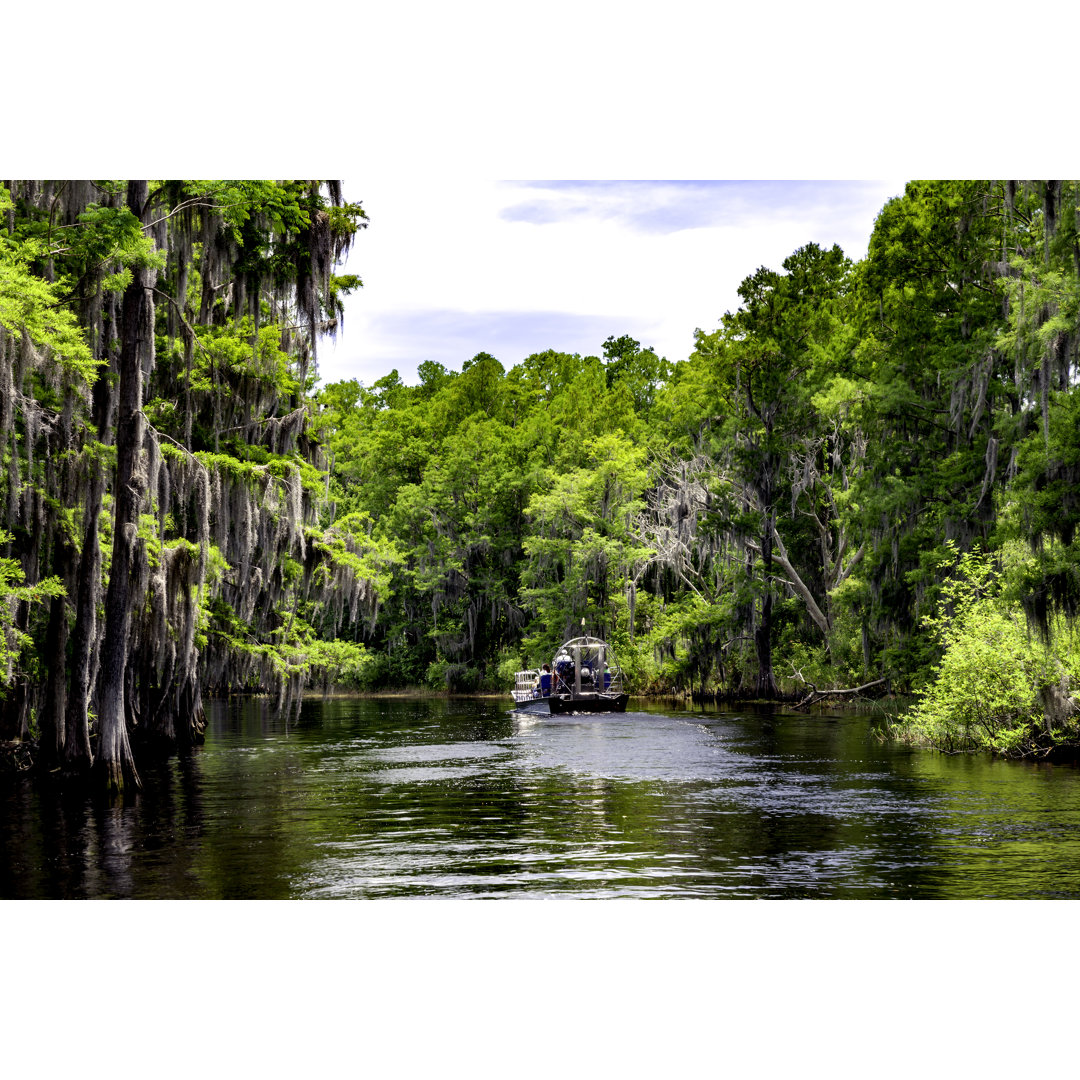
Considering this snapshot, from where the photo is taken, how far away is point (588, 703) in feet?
128

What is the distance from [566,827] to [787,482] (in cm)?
3165

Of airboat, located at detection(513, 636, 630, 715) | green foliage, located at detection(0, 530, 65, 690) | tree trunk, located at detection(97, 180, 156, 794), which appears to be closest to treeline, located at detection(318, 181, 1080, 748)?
airboat, located at detection(513, 636, 630, 715)

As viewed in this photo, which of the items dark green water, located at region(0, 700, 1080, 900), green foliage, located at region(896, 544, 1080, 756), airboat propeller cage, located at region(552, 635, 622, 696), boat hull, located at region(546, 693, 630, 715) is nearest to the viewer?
dark green water, located at region(0, 700, 1080, 900)

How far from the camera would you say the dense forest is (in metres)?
17.4

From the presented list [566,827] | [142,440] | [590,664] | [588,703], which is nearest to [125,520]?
[142,440]

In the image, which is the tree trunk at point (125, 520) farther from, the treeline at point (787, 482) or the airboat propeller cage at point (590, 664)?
the airboat propeller cage at point (590, 664)

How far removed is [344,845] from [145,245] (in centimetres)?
845

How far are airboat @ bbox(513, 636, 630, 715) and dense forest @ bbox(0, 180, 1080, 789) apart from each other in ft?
13.7

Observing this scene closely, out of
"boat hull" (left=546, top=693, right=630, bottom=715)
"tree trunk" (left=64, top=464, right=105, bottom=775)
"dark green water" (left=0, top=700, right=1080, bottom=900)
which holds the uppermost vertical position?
"tree trunk" (left=64, top=464, right=105, bottom=775)

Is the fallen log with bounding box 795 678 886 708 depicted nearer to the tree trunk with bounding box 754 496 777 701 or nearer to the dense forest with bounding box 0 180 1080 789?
the dense forest with bounding box 0 180 1080 789

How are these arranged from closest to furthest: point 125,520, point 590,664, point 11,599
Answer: point 11,599 < point 125,520 < point 590,664

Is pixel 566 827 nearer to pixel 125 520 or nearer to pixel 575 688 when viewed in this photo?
pixel 125 520

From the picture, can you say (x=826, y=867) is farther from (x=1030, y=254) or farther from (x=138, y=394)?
(x=1030, y=254)

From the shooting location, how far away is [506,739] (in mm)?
29938
